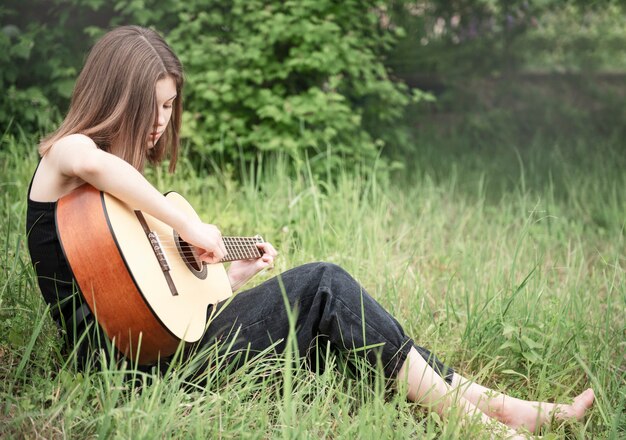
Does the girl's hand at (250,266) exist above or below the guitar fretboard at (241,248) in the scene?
below

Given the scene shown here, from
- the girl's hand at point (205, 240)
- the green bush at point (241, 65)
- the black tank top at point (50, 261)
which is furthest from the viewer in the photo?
the green bush at point (241, 65)

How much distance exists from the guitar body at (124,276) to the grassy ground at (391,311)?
0.12 metres

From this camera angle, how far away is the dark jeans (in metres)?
2.08

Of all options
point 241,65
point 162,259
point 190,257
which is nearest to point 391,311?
point 190,257

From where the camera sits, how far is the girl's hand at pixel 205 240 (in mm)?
2023

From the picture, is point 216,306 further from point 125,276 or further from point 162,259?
point 125,276

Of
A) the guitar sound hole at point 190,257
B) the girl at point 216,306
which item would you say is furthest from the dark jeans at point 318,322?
the guitar sound hole at point 190,257

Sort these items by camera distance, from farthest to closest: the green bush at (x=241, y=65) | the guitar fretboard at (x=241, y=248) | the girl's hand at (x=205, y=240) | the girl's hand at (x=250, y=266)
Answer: the green bush at (x=241, y=65) < the girl's hand at (x=250, y=266) < the guitar fretboard at (x=241, y=248) < the girl's hand at (x=205, y=240)

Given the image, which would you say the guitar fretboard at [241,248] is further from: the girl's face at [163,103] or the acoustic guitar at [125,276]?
the girl's face at [163,103]

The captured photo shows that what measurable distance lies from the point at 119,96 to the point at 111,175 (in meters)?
0.33

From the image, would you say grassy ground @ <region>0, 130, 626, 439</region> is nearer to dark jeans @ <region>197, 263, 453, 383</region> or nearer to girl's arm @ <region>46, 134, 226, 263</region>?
dark jeans @ <region>197, 263, 453, 383</region>

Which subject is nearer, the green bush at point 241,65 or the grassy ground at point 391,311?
the grassy ground at point 391,311

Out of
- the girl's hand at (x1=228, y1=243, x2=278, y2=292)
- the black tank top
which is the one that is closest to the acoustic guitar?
the black tank top

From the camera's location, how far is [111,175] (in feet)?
6.08
